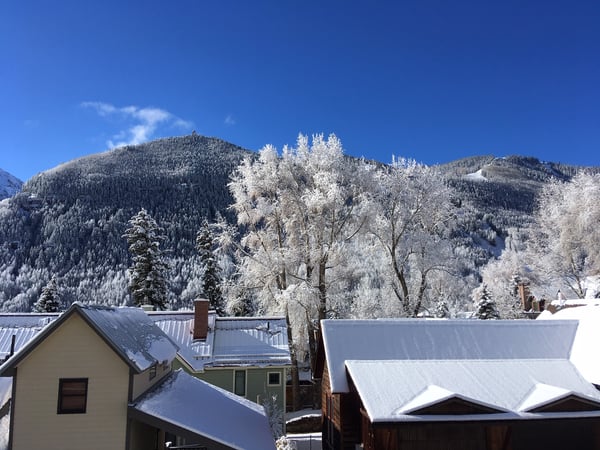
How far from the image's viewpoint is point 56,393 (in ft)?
41.8

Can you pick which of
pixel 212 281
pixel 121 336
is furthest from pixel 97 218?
pixel 121 336

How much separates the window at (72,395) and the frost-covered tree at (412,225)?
18151 millimetres

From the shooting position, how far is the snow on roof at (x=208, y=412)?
1324cm

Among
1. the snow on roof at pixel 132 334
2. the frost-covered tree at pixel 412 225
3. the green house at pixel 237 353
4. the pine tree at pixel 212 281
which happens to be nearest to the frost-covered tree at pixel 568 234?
the frost-covered tree at pixel 412 225

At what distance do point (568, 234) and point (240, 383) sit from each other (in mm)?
25850

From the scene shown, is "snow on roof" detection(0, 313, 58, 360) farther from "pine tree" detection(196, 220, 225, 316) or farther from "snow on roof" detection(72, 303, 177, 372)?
"pine tree" detection(196, 220, 225, 316)

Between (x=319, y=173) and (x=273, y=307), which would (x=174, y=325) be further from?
(x=319, y=173)

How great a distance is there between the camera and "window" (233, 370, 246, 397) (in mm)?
23812

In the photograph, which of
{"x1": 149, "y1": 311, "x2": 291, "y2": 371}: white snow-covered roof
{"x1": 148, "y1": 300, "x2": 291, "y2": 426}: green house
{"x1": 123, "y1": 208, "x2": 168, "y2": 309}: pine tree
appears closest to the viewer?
{"x1": 148, "y1": 300, "x2": 291, "y2": 426}: green house

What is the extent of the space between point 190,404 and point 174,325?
11.9 m

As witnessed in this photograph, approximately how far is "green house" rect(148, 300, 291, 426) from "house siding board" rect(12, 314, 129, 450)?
33.0 feet

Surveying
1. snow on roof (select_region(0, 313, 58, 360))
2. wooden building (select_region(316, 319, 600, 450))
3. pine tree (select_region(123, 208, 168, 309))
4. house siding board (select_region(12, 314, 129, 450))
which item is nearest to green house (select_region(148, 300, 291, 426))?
wooden building (select_region(316, 319, 600, 450))

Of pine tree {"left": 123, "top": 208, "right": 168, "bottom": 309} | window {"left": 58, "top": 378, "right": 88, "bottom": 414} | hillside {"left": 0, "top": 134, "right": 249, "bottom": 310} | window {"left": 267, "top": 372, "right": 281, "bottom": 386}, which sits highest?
hillside {"left": 0, "top": 134, "right": 249, "bottom": 310}

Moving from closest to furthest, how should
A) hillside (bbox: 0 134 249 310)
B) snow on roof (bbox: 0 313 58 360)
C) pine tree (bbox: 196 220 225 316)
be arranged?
snow on roof (bbox: 0 313 58 360) → pine tree (bbox: 196 220 225 316) → hillside (bbox: 0 134 249 310)
